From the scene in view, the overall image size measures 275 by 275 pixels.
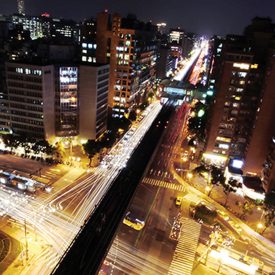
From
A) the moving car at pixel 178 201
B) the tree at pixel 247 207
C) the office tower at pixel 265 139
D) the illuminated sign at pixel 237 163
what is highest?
the office tower at pixel 265 139

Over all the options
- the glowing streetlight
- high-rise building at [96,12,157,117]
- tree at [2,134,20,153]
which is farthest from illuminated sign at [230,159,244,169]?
tree at [2,134,20,153]

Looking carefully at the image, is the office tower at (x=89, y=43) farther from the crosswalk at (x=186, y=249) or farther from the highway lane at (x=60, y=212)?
the crosswalk at (x=186, y=249)

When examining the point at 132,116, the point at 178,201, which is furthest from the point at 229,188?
the point at 132,116

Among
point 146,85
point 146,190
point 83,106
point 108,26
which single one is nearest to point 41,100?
point 83,106

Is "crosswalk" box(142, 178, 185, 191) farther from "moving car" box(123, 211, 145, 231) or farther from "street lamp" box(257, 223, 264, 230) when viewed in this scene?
"street lamp" box(257, 223, 264, 230)

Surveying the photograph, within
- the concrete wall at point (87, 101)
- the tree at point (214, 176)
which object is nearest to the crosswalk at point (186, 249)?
the tree at point (214, 176)

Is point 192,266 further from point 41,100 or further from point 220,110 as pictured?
point 41,100

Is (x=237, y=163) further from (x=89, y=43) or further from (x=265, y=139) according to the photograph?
(x=89, y=43)

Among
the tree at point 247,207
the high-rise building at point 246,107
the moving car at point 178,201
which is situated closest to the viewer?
the tree at point 247,207
